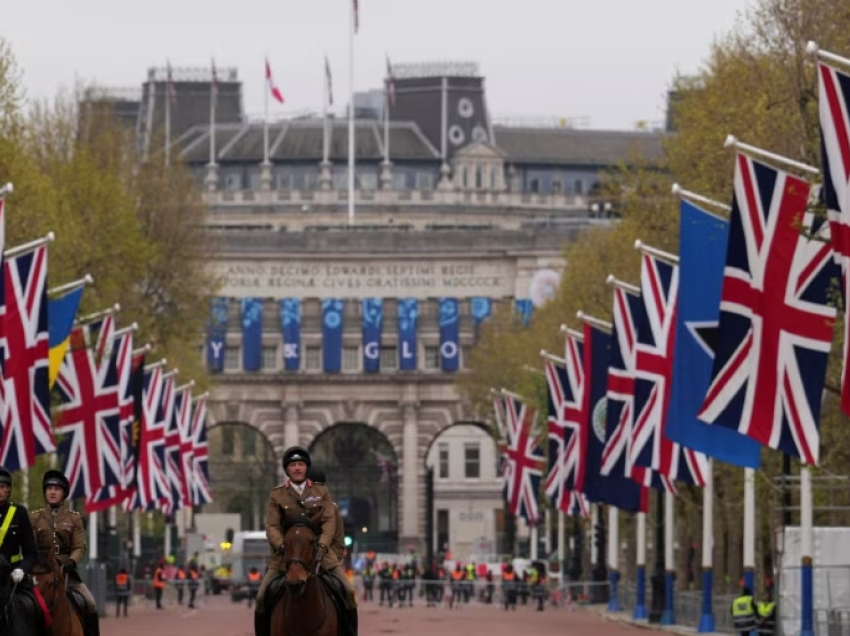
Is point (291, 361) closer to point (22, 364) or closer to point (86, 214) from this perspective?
point (86, 214)

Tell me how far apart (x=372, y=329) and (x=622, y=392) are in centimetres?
11230

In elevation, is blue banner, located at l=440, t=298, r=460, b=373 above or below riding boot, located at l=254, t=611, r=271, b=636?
above

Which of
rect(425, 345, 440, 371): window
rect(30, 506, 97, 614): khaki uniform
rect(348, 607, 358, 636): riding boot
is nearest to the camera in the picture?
rect(348, 607, 358, 636): riding boot

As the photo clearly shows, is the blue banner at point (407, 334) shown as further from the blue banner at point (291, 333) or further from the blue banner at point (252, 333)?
the blue banner at point (252, 333)

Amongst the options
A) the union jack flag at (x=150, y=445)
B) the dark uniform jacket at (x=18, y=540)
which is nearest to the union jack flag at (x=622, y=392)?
the union jack flag at (x=150, y=445)

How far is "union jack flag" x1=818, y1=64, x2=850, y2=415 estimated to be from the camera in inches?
1662

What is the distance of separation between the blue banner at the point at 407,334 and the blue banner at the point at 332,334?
3879 mm

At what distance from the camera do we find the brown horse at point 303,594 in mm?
32500

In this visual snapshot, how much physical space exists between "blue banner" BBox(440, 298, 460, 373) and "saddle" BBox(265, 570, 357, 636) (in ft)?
482

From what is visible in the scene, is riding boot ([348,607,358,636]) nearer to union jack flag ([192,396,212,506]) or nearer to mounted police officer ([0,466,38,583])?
mounted police officer ([0,466,38,583])

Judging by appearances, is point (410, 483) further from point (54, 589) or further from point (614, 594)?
point (54, 589)

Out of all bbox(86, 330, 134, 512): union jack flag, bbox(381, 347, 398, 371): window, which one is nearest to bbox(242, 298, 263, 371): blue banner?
bbox(381, 347, 398, 371): window

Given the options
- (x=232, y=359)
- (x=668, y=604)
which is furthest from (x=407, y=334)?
(x=668, y=604)

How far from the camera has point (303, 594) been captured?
32.8 m
